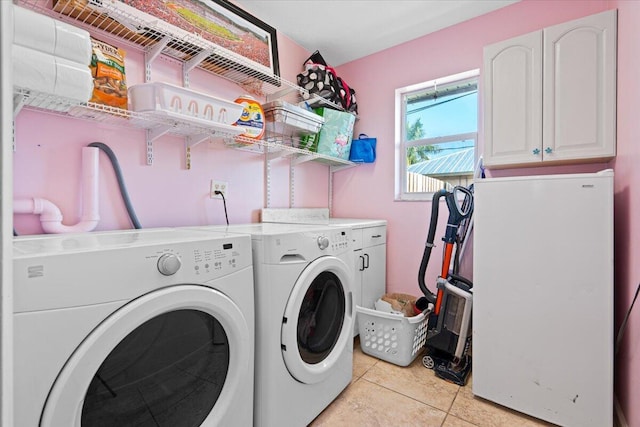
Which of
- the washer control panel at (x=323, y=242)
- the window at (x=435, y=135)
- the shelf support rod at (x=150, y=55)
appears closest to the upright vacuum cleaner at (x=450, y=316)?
the window at (x=435, y=135)

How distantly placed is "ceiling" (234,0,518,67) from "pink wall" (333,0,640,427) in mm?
112

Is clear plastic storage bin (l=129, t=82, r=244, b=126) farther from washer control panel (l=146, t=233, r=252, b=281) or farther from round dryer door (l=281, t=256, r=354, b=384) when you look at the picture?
round dryer door (l=281, t=256, r=354, b=384)

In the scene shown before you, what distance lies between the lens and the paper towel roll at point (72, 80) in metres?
0.95

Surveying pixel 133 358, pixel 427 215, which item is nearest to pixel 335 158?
pixel 427 215

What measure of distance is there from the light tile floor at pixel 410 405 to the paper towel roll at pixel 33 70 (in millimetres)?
1731

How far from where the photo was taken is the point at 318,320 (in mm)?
1502

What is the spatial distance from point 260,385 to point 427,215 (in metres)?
1.80

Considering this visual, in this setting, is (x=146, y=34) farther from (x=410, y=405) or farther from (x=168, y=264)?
(x=410, y=405)

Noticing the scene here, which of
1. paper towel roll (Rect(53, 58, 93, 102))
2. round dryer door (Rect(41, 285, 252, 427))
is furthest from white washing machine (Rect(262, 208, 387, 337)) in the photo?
paper towel roll (Rect(53, 58, 93, 102))

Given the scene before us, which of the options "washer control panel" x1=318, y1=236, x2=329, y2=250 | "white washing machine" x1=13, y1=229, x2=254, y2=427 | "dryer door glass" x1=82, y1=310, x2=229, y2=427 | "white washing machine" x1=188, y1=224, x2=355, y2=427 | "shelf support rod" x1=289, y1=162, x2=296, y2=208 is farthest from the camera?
"shelf support rod" x1=289, y1=162, x2=296, y2=208

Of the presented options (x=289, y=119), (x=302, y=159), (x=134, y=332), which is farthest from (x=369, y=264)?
(x=134, y=332)

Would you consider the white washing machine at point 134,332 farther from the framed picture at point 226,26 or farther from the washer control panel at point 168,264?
the framed picture at point 226,26

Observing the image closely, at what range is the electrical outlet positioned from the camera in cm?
195

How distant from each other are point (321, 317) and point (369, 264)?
35.2 inches
